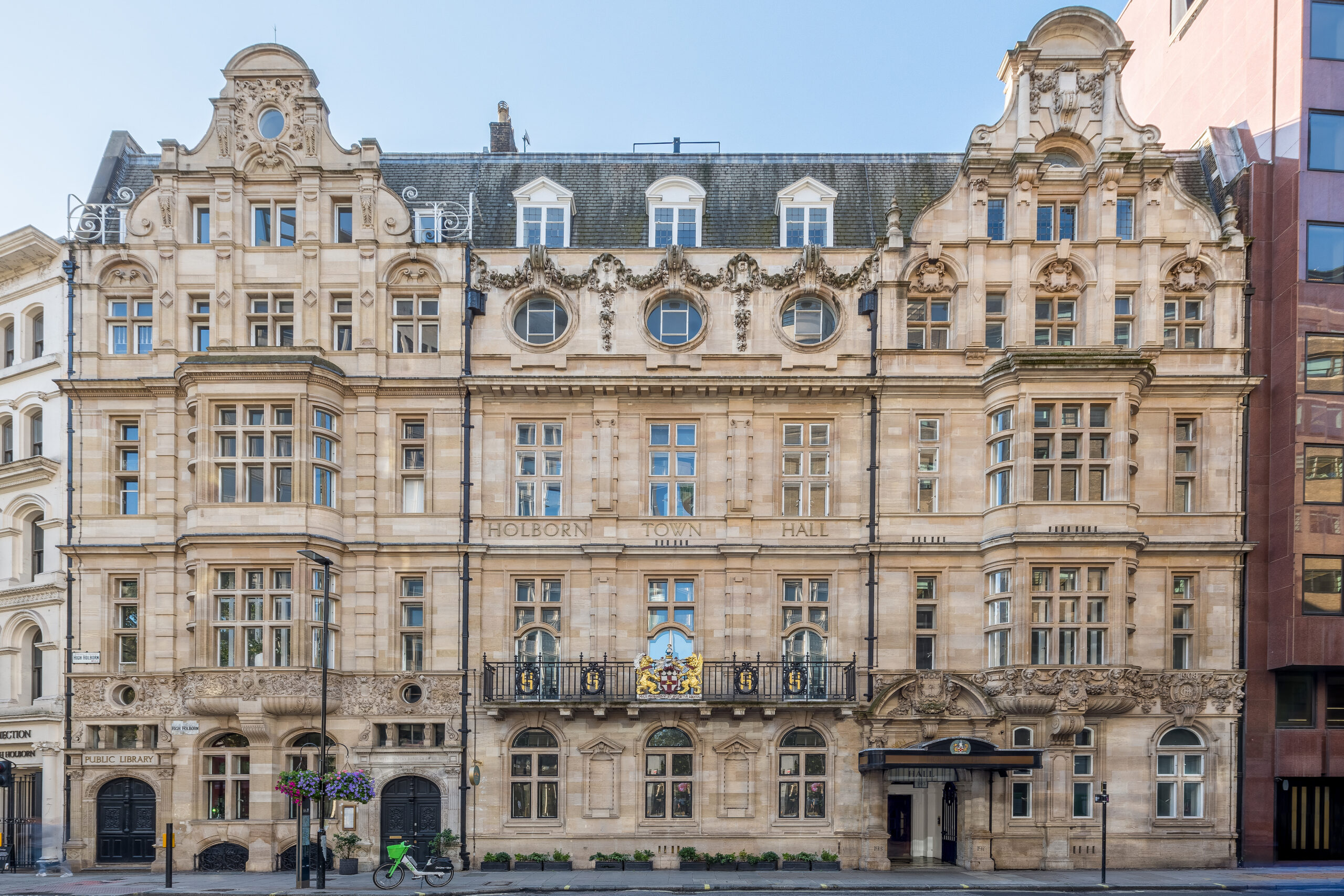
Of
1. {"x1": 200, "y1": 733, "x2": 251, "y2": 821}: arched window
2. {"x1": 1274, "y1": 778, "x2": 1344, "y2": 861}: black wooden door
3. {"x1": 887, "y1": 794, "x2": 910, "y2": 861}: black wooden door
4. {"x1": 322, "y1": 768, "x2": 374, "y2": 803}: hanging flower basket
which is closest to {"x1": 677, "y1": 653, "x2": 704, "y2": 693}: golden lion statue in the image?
{"x1": 887, "y1": 794, "x2": 910, "y2": 861}: black wooden door


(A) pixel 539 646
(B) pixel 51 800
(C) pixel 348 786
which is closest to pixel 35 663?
(B) pixel 51 800

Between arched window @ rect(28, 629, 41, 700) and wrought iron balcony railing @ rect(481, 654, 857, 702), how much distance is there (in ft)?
43.9

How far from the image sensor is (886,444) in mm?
27438

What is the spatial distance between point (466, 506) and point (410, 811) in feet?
26.1

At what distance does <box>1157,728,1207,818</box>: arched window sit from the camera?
26.4 metres

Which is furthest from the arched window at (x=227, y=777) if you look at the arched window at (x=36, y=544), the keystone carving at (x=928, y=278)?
the keystone carving at (x=928, y=278)

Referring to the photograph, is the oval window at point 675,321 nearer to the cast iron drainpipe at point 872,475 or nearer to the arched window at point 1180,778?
the cast iron drainpipe at point 872,475

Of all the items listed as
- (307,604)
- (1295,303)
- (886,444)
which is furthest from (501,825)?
(1295,303)

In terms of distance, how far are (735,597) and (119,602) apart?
16339 millimetres

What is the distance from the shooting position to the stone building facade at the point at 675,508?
25953 millimetres

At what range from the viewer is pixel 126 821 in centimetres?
2634

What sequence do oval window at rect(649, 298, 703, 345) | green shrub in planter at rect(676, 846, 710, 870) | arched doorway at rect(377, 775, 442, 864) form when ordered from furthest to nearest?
1. oval window at rect(649, 298, 703, 345)
2. arched doorway at rect(377, 775, 442, 864)
3. green shrub in planter at rect(676, 846, 710, 870)

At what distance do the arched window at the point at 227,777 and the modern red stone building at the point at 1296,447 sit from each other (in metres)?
25.7

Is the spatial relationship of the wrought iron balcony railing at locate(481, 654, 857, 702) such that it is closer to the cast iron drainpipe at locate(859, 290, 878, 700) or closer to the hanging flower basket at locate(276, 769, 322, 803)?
the cast iron drainpipe at locate(859, 290, 878, 700)
